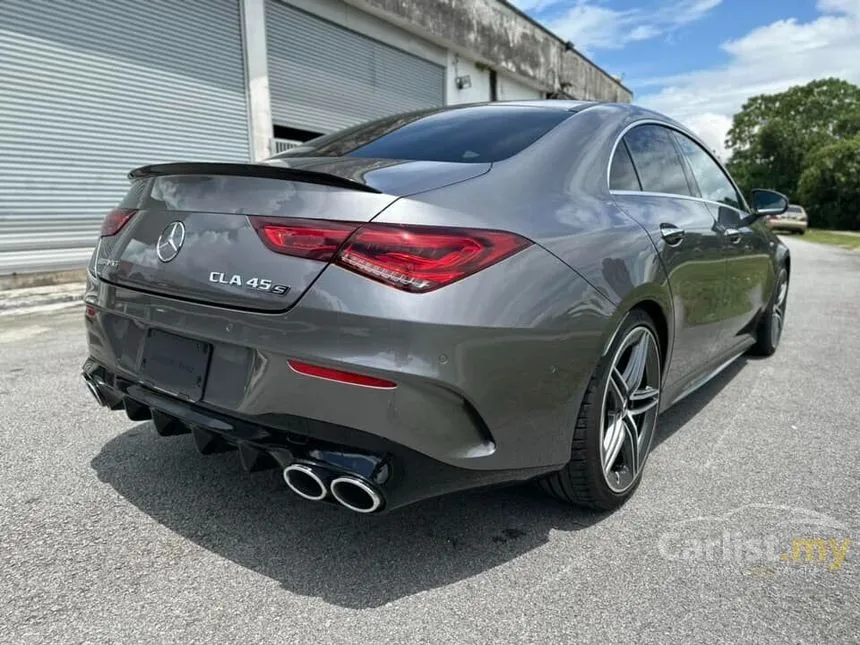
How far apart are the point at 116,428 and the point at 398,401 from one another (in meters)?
2.02

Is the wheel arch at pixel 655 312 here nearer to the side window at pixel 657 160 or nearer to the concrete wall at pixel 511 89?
the side window at pixel 657 160

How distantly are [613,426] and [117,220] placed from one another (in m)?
1.97

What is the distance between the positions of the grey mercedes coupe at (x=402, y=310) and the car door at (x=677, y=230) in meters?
0.04

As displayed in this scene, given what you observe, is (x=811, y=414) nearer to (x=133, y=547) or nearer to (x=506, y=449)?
(x=506, y=449)

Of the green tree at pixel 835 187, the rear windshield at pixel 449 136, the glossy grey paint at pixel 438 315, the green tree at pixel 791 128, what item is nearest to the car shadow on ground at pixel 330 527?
the glossy grey paint at pixel 438 315

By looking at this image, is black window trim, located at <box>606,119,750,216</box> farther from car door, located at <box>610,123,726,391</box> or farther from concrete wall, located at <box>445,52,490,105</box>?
concrete wall, located at <box>445,52,490,105</box>

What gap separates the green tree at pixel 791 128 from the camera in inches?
1887

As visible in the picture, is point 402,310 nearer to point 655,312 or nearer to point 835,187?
point 655,312

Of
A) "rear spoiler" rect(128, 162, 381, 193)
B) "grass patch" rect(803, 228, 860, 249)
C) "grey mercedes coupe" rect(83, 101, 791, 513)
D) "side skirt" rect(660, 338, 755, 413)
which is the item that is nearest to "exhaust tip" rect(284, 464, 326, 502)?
"grey mercedes coupe" rect(83, 101, 791, 513)

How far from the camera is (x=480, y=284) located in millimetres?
1713

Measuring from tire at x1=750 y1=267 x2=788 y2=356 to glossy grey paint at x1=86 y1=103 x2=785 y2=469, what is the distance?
8.77 ft

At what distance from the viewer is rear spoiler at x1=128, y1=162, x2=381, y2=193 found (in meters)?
1.79

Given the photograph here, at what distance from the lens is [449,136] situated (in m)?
2.40

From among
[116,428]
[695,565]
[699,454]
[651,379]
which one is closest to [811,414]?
[699,454]
